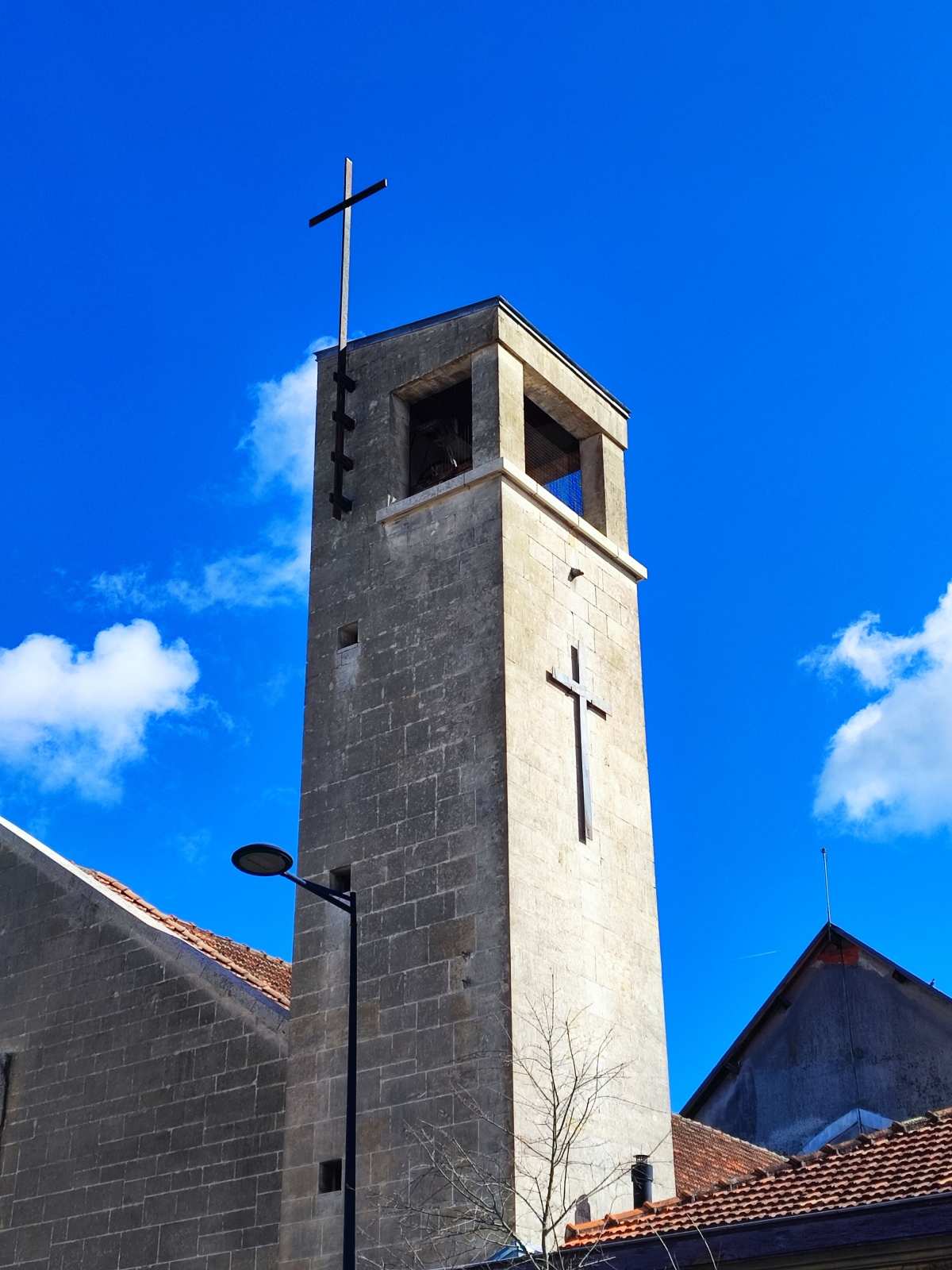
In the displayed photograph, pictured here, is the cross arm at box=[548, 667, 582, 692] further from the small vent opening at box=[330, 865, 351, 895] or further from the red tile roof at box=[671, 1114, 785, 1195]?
the red tile roof at box=[671, 1114, 785, 1195]

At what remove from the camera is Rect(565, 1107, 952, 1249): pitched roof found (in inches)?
489

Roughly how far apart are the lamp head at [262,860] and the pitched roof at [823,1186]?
4.17 metres

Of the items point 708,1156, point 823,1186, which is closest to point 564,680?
point 708,1156

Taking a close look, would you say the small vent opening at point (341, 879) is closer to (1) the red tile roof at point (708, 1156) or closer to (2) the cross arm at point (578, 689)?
(2) the cross arm at point (578, 689)

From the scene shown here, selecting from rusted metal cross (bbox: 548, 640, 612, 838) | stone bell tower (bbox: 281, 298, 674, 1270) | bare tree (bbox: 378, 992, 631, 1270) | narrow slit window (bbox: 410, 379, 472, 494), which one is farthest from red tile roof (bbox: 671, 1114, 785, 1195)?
narrow slit window (bbox: 410, 379, 472, 494)

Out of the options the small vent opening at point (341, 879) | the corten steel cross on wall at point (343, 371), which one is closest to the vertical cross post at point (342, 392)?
the corten steel cross on wall at point (343, 371)

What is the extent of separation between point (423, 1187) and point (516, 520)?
7506mm

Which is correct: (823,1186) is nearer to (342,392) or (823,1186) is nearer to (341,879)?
(341,879)

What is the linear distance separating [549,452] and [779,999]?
10.2 metres

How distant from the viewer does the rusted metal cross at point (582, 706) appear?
18.4 m

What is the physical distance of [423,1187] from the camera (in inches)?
618

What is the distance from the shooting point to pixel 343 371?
848 inches

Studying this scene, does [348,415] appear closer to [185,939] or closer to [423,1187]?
[185,939]

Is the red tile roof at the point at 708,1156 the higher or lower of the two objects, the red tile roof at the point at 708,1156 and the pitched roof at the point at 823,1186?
the higher
